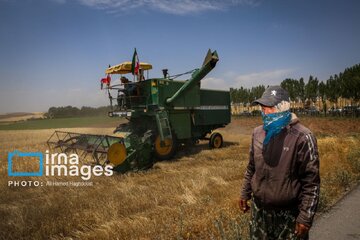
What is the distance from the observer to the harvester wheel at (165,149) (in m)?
10.4

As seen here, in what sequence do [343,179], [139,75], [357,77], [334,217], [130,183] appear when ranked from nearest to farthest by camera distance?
[334,217] < [343,179] < [130,183] < [139,75] < [357,77]

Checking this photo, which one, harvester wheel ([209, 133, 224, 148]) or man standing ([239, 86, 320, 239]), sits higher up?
man standing ([239, 86, 320, 239])

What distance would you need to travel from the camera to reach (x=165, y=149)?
10.7 metres

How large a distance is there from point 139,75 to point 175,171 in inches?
174

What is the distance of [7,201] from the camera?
619 centimetres

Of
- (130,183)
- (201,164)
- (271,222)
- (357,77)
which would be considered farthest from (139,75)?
(357,77)

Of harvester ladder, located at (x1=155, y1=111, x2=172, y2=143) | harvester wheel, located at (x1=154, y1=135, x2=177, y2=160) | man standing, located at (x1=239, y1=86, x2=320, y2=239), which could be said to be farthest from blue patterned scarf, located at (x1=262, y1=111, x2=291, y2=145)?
harvester wheel, located at (x1=154, y1=135, x2=177, y2=160)

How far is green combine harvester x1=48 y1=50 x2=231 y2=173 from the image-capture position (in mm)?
9422

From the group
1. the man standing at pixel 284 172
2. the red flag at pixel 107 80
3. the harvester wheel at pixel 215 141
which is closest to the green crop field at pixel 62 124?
the harvester wheel at pixel 215 141

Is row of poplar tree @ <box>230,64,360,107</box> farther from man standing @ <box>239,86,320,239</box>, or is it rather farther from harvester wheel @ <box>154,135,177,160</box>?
man standing @ <box>239,86,320,239</box>

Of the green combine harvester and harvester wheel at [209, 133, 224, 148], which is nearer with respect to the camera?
the green combine harvester

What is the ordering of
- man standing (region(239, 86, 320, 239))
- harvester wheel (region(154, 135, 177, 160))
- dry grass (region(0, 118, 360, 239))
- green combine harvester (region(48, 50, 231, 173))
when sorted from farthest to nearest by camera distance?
harvester wheel (region(154, 135, 177, 160)) → green combine harvester (region(48, 50, 231, 173)) → dry grass (region(0, 118, 360, 239)) → man standing (region(239, 86, 320, 239))

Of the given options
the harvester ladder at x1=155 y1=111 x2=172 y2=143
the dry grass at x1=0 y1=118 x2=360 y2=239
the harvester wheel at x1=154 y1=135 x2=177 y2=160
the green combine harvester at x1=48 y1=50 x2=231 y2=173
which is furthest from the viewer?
the harvester wheel at x1=154 y1=135 x2=177 y2=160

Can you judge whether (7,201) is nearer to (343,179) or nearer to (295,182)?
(295,182)
